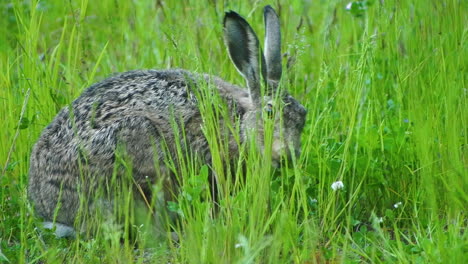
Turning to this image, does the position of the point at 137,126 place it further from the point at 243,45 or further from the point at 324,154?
the point at 324,154

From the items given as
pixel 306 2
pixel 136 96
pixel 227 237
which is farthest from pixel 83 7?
pixel 306 2

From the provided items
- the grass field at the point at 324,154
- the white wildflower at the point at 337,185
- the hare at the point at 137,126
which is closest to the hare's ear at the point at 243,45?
the hare at the point at 137,126

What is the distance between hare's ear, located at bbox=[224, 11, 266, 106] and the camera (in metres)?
5.01

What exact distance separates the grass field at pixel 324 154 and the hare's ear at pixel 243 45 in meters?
0.21

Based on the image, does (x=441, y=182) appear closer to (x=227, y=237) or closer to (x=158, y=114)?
(x=227, y=237)

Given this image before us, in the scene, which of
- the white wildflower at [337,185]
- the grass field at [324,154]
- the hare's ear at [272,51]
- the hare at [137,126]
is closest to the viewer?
the grass field at [324,154]

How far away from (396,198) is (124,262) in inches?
74.3

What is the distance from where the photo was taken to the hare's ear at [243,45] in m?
5.01

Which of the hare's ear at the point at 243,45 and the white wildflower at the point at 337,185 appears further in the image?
the hare's ear at the point at 243,45

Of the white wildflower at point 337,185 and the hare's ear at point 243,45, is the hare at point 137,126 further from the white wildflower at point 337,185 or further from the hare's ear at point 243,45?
the white wildflower at point 337,185

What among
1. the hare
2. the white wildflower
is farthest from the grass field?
the hare

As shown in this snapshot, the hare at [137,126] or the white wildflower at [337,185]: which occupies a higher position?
the hare at [137,126]

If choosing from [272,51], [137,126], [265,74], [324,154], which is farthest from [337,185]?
[137,126]

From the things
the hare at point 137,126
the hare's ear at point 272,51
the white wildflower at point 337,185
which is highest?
the hare's ear at point 272,51
